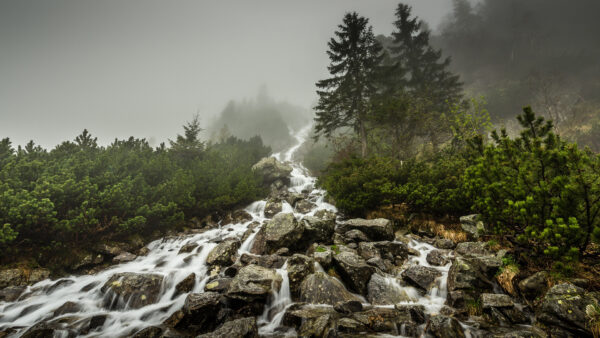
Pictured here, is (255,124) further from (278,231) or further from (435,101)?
(278,231)

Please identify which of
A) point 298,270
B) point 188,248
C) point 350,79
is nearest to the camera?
point 298,270

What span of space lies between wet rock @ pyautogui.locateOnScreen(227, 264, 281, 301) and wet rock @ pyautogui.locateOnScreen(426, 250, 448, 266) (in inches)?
199

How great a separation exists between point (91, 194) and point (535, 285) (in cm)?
1380

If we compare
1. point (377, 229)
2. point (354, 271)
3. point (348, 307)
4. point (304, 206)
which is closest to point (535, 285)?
point (354, 271)

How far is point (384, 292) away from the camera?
5.40m

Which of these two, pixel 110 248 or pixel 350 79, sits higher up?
pixel 350 79

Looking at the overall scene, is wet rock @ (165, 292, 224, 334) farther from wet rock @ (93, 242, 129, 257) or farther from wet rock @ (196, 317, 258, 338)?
wet rock @ (93, 242, 129, 257)

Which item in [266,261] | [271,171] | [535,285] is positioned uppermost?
[271,171]

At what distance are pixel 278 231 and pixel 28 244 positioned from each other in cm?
842

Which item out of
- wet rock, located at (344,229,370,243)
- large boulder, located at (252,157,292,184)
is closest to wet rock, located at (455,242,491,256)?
wet rock, located at (344,229,370,243)

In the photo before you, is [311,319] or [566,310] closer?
[566,310]

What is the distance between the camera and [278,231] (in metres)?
8.32

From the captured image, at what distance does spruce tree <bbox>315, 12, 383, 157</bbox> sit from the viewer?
61.7ft

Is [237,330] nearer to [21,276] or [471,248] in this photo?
[471,248]
